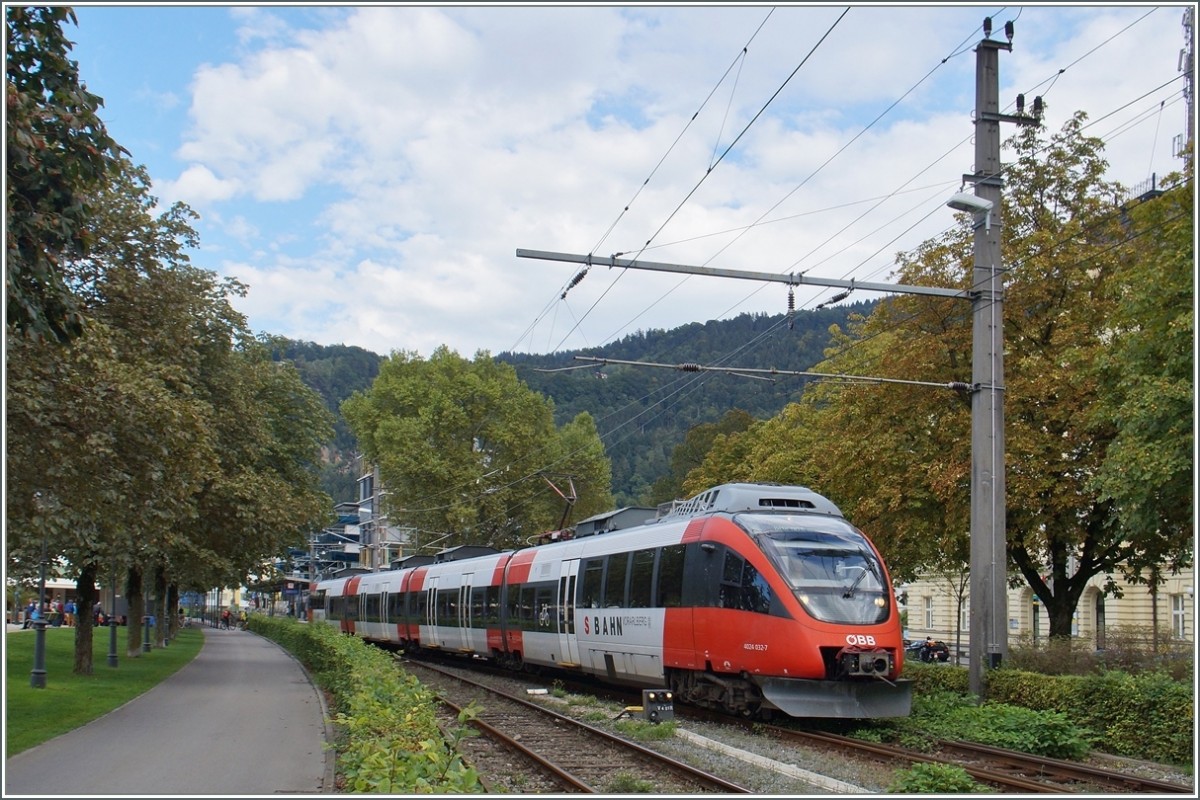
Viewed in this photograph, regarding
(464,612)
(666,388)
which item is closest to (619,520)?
(464,612)

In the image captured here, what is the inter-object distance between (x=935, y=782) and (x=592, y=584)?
12.5 meters

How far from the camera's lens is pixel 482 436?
6334 cm

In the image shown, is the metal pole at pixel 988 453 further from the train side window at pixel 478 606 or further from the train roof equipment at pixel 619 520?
the train side window at pixel 478 606

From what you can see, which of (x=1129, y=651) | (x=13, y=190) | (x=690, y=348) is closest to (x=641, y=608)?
(x=1129, y=651)

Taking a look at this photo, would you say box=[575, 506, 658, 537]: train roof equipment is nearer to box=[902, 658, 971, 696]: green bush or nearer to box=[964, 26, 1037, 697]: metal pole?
box=[902, 658, 971, 696]: green bush

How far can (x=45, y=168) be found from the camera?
1180 cm

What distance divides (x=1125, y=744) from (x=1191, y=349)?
24.9 ft

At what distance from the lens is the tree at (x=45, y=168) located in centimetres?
1118

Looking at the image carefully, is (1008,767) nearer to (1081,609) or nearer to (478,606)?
(478,606)

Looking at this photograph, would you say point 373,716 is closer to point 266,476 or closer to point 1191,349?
point 1191,349

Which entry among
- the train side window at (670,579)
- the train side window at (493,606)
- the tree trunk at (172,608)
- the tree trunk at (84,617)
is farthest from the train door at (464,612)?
the tree trunk at (172,608)

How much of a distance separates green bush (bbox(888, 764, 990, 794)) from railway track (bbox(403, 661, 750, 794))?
4.67 ft

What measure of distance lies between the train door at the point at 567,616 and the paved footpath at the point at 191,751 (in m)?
4.93

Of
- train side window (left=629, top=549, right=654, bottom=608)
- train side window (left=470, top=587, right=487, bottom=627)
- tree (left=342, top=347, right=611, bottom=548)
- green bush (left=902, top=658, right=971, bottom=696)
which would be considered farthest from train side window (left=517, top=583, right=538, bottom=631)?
tree (left=342, top=347, right=611, bottom=548)
